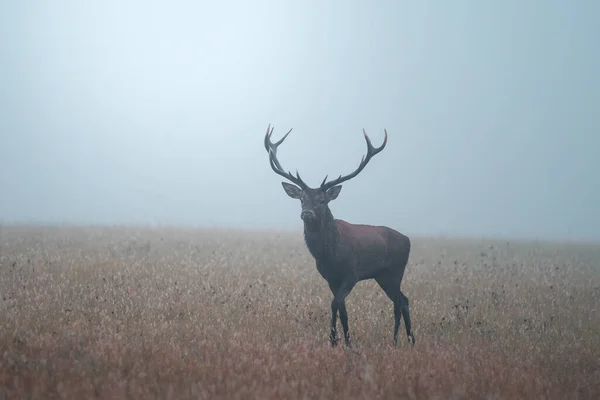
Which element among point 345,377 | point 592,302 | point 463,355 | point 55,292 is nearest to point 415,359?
point 463,355

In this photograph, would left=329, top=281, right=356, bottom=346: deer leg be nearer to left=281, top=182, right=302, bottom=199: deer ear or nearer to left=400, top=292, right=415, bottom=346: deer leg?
left=400, top=292, right=415, bottom=346: deer leg

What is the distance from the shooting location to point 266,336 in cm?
896

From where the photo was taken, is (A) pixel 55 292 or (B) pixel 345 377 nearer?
(B) pixel 345 377

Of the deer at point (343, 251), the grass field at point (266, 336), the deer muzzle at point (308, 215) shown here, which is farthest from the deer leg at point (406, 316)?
the deer muzzle at point (308, 215)

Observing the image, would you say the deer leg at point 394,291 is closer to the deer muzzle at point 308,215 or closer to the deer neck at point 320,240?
the deer neck at point 320,240

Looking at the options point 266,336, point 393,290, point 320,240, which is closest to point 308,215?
point 320,240

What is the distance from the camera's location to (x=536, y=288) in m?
15.8

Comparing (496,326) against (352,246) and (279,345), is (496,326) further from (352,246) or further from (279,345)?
(279,345)

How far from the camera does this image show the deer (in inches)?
358

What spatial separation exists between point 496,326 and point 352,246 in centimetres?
338

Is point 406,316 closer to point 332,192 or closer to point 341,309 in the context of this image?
point 341,309

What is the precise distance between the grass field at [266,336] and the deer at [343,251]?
61cm

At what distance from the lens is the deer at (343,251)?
29.9 feet

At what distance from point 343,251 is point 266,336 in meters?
1.74
